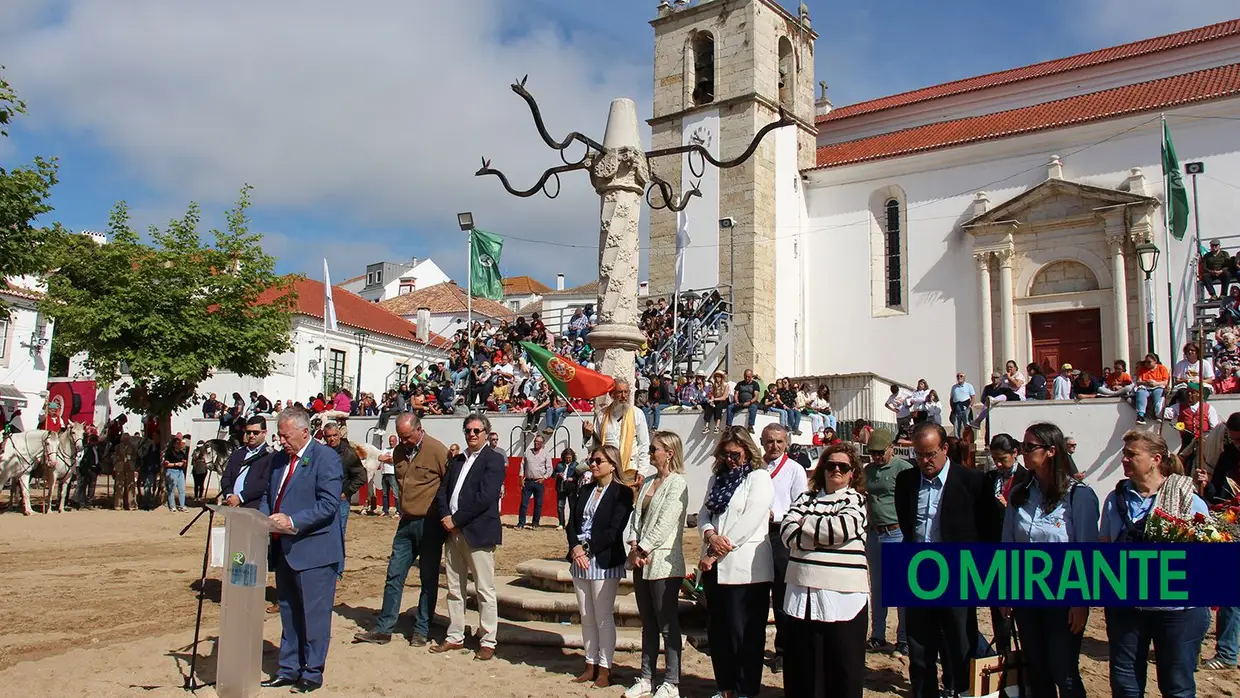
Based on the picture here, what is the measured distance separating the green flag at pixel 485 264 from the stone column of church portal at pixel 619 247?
17.8m

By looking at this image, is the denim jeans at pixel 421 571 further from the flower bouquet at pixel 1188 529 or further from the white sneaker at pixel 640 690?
the flower bouquet at pixel 1188 529

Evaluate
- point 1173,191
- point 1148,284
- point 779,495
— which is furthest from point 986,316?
point 779,495

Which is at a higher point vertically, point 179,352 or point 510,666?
point 179,352

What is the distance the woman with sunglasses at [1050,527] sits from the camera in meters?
4.86

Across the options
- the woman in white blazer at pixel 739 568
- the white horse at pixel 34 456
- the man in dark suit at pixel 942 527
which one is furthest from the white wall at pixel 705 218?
the man in dark suit at pixel 942 527

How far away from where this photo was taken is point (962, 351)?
80.9 ft

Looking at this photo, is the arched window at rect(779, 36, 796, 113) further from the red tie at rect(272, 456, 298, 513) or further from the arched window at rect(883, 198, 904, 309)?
the red tie at rect(272, 456, 298, 513)

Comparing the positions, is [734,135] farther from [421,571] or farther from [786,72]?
[421,571]

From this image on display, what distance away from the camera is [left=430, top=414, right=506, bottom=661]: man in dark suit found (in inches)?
282

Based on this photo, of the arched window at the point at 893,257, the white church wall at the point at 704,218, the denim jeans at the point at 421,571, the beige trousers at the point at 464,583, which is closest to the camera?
the beige trousers at the point at 464,583

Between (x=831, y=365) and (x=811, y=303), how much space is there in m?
1.94

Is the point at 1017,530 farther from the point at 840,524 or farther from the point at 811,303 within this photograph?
the point at 811,303

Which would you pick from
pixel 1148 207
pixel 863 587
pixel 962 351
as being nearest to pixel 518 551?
pixel 863 587

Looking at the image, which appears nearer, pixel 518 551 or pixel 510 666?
pixel 510 666
